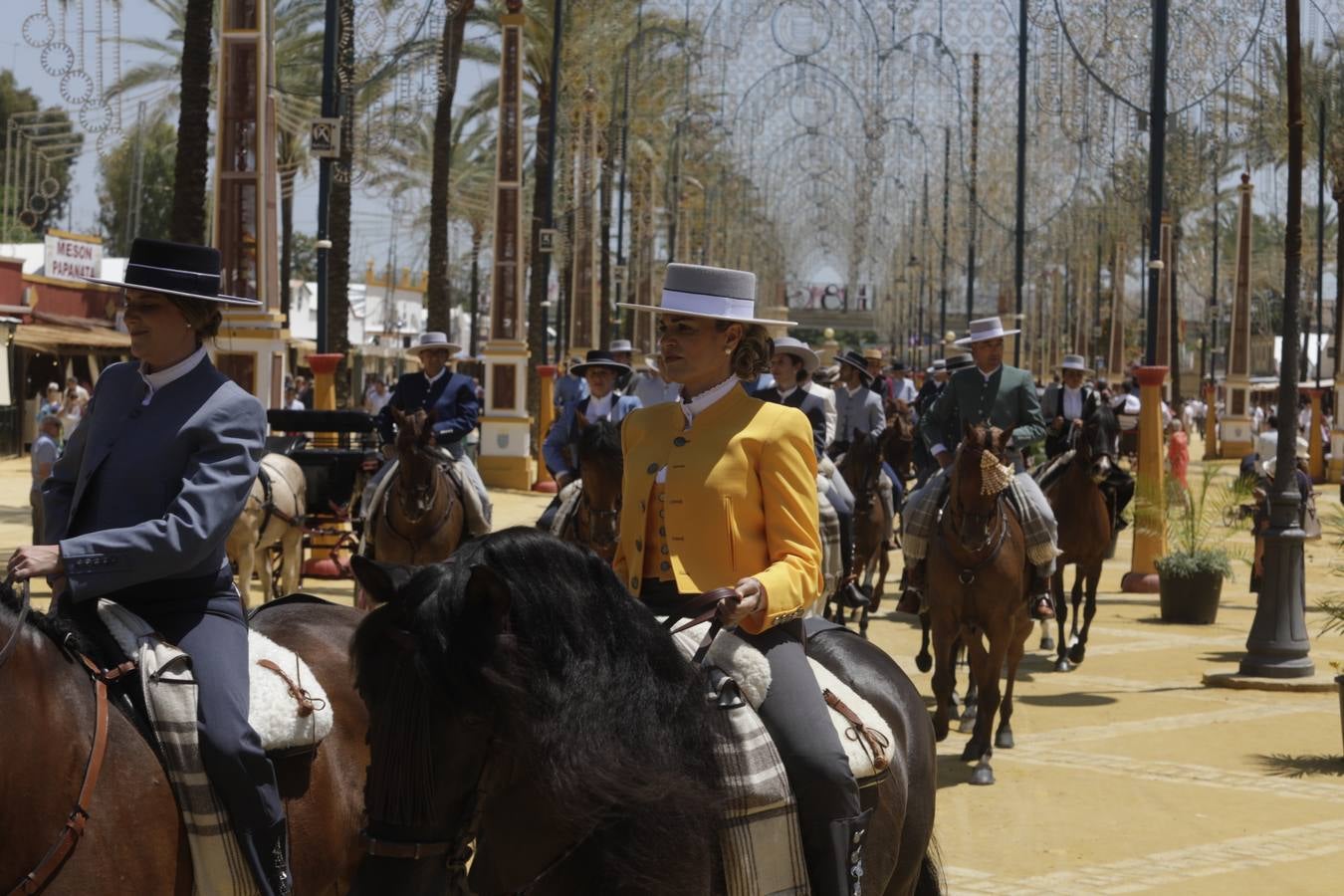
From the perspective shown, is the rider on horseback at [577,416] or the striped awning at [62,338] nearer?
the rider on horseback at [577,416]

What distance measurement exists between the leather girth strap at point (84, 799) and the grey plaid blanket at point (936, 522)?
7.13m

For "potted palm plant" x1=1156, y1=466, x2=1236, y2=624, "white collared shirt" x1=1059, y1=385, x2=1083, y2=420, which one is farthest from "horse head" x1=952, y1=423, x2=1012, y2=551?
"white collared shirt" x1=1059, y1=385, x2=1083, y2=420

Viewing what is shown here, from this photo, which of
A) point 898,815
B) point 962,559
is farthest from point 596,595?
point 962,559

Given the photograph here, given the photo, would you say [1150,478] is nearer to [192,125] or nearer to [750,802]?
[192,125]

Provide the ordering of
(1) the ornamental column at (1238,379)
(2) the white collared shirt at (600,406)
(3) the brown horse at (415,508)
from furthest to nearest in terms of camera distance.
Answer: (1) the ornamental column at (1238,379) → (2) the white collared shirt at (600,406) → (3) the brown horse at (415,508)

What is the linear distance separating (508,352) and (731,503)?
94.8 feet

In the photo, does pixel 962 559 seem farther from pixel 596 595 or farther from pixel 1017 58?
pixel 1017 58

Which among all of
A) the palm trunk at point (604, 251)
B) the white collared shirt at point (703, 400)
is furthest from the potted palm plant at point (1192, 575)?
the palm trunk at point (604, 251)

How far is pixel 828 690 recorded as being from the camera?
473 centimetres

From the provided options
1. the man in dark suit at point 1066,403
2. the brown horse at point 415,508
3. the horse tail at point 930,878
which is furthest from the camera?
the man in dark suit at point 1066,403

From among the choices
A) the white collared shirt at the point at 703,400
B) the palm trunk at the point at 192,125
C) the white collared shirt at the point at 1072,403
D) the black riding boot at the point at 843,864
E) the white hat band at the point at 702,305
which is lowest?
the black riding boot at the point at 843,864

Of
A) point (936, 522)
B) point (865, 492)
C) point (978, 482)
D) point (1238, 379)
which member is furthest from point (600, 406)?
point (1238, 379)

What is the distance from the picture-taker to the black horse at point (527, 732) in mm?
3484

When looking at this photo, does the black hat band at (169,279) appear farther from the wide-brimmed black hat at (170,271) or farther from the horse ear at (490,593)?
the horse ear at (490,593)
